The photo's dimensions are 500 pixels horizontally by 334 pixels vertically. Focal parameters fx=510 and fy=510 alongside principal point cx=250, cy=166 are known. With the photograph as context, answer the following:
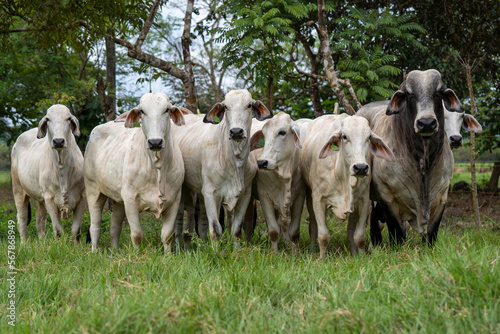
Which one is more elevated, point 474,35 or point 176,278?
point 474,35

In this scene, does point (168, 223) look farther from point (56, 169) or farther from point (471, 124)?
point (471, 124)

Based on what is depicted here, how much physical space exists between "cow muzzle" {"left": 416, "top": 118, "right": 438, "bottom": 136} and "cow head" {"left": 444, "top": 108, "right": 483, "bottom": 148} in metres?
1.04

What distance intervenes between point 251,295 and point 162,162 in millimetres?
2495

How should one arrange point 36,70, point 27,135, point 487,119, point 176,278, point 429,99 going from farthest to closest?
point 36,70
point 487,119
point 27,135
point 429,99
point 176,278

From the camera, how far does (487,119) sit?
43.9 feet

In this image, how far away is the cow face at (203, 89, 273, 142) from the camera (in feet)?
19.0

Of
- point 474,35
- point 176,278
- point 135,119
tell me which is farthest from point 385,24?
point 176,278

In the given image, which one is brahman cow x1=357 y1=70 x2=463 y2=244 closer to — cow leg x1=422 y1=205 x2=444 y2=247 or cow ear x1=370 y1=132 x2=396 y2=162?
cow leg x1=422 y1=205 x2=444 y2=247

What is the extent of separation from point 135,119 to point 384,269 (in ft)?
11.2

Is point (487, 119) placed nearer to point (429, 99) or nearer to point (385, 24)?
point (385, 24)

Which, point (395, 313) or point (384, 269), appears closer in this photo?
point (395, 313)

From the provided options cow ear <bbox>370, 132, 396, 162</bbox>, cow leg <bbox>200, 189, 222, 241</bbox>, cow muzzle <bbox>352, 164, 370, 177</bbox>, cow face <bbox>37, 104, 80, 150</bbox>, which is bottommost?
cow leg <bbox>200, 189, 222, 241</bbox>

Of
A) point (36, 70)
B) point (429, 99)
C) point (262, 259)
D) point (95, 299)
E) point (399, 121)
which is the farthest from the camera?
point (36, 70)

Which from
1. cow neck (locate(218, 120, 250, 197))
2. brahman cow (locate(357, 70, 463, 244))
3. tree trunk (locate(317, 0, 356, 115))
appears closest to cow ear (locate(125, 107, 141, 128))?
cow neck (locate(218, 120, 250, 197))
